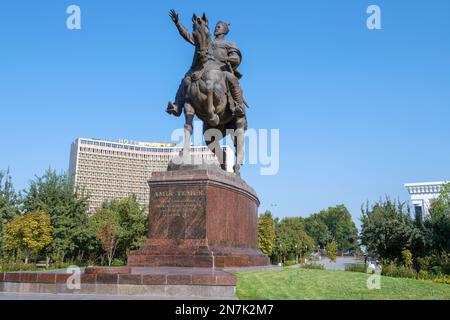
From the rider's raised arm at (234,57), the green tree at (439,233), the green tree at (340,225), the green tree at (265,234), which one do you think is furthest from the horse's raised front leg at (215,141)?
the green tree at (340,225)

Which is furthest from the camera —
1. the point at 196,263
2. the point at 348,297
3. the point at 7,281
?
the point at 196,263

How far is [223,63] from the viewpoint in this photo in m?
13.6

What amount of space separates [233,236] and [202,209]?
5.58 feet

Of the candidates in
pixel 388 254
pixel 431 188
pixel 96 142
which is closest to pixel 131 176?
pixel 96 142

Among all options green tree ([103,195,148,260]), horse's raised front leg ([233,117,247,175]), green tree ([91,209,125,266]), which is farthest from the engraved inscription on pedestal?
green tree ([103,195,148,260])

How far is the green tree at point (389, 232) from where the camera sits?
1033 inches

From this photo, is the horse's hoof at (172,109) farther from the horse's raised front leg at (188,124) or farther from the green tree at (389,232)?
the green tree at (389,232)

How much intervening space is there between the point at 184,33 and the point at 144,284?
8.43 metres

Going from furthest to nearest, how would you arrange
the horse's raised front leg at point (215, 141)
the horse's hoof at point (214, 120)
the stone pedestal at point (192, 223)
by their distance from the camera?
the horse's raised front leg at point (215, 141)
the horse's hoof at point (214, 120)
the stone pedestal at point (192, 223)

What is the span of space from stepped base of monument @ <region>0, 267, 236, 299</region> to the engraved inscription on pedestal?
10.7ft

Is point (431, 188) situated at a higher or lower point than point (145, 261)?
higher

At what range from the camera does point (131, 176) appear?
5581 inches

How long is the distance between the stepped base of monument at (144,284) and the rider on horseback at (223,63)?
21.7ft
